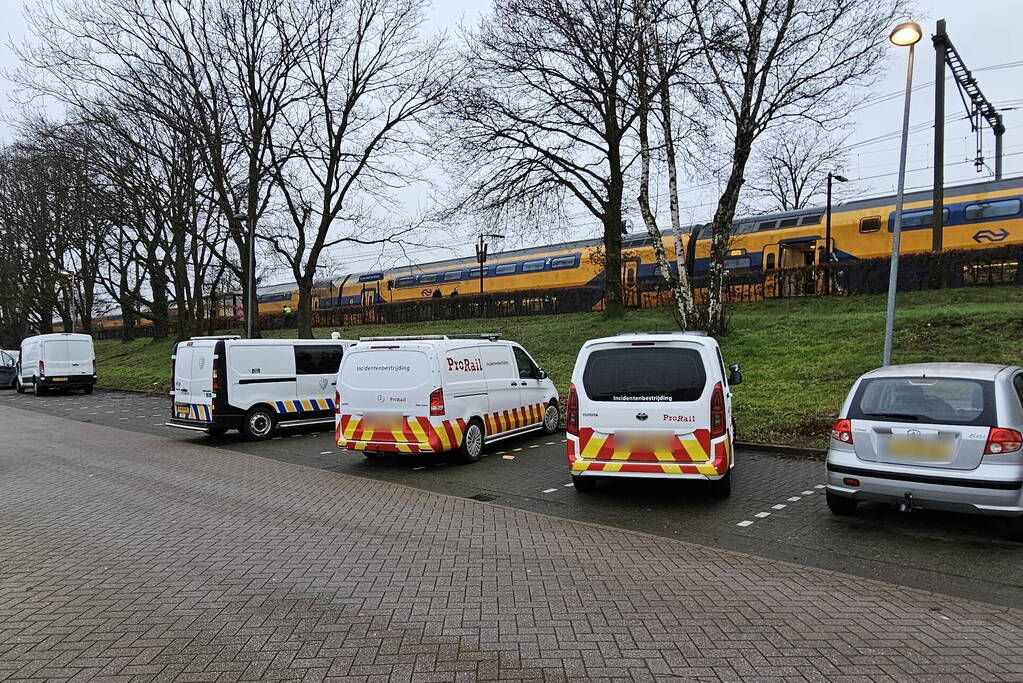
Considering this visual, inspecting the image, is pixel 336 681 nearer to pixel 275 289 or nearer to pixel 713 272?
pixel 713 272

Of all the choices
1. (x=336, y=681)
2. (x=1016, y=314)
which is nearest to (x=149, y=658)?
(x=336, y=681)

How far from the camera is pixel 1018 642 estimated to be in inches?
160

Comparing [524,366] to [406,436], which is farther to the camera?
[524,366]

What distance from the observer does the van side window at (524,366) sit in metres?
11.9

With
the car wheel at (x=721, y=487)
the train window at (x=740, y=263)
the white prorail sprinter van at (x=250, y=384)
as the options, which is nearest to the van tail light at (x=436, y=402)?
the car wheel at (x=721, y=487)

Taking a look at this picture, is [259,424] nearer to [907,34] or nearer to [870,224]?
[907,34]

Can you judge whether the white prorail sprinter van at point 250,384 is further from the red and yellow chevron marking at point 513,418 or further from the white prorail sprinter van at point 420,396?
the red and yellow chevron marking at point 513,418

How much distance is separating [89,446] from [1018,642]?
13.9 metres

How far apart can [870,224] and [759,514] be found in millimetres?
20008

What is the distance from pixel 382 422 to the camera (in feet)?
32.9

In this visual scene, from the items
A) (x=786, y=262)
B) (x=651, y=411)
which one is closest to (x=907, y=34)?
(x=651, y=411)

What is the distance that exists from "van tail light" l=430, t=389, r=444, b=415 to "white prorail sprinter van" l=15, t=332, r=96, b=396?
897 inches

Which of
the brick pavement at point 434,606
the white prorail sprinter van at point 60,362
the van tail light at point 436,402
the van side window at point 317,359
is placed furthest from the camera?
the white prorail sprinter van at point 60,362

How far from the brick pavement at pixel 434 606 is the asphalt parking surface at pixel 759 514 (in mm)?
453
